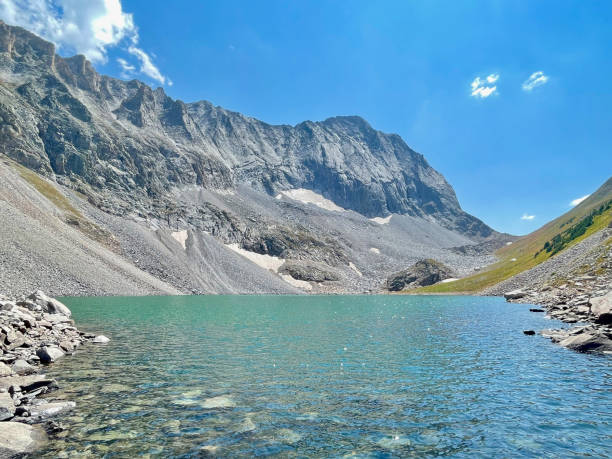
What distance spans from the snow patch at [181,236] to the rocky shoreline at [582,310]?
14305 cm

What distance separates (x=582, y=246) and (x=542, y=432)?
104732 mm

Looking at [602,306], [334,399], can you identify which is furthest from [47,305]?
[602,306]

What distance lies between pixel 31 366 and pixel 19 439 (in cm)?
1231

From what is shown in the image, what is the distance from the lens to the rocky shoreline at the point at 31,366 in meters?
Answer: 13.1

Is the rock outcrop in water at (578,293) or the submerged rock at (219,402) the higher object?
the rock outcrop in water at (578,293)

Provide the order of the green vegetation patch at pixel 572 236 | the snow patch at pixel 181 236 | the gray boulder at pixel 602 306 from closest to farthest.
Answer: the gray boulder at pixel 602 306 < the green vegetation patch at pixel 572 236 < the snow patch at pixel 181 236

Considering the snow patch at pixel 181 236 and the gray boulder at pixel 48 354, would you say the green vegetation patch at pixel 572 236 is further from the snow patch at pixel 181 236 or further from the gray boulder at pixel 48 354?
the snow patch at pixel 181 236

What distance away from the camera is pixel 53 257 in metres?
98.2

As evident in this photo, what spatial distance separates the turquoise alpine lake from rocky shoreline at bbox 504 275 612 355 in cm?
174

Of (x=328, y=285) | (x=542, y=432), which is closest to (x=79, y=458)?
(x=542, y=432)

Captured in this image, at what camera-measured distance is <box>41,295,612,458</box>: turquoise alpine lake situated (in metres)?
13.2

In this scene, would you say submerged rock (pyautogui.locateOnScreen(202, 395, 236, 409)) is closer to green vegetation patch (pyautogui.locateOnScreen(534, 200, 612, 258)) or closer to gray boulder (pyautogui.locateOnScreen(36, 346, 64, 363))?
gray boulder (pyautogui.locateOnScreen(36, 346, 64, 363))

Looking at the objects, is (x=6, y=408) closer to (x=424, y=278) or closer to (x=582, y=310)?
(x=582, y=310)

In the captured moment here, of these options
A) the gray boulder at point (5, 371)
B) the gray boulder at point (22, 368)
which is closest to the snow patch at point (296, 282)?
the gray boulder at point (22, 368)
